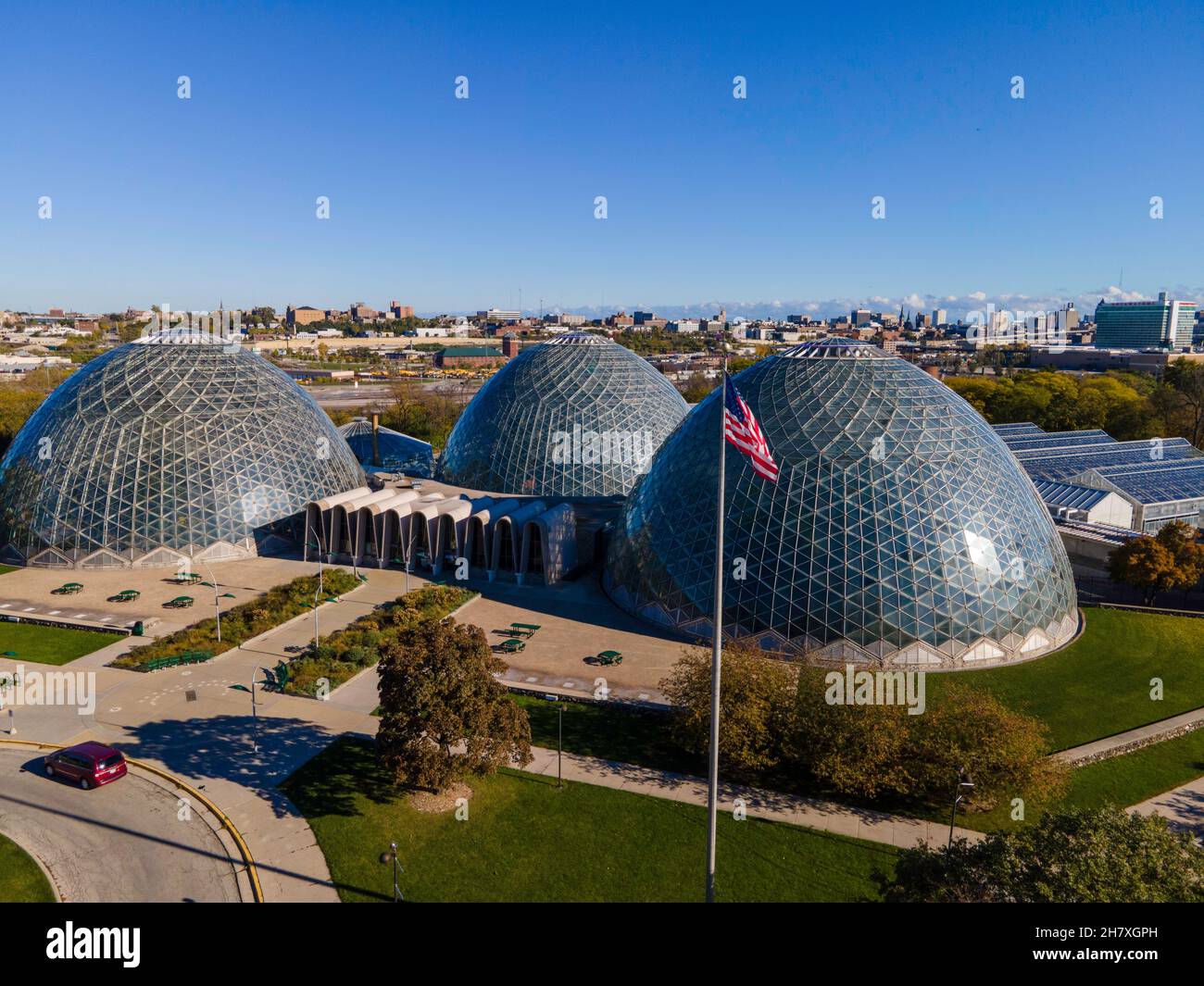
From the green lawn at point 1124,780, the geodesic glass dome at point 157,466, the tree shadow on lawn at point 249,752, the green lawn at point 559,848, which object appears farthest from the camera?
the geodesic glass dome at point 157,466

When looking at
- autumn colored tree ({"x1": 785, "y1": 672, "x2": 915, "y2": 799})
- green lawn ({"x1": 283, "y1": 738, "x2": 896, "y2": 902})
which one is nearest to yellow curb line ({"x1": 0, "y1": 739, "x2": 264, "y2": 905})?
green lawn ({"x1": 283, "y1": 738, "x2": 896, "y2": 902})

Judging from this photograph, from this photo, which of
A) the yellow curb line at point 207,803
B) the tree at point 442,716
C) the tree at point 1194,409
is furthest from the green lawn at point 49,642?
the tree at point 1194,409

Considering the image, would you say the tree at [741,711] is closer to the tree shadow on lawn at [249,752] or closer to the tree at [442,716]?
the tree at [442,716]

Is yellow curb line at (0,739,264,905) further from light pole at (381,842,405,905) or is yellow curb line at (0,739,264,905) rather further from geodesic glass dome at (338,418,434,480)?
geodesic glass dome at (338,418,434,480)

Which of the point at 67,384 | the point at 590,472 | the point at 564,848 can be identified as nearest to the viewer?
the point at 564,848

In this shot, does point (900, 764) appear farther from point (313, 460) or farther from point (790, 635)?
point (313, 460)

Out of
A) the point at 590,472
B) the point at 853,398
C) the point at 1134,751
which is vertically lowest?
the point at 1134,751

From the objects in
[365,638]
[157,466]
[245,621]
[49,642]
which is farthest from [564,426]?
[49,642]
